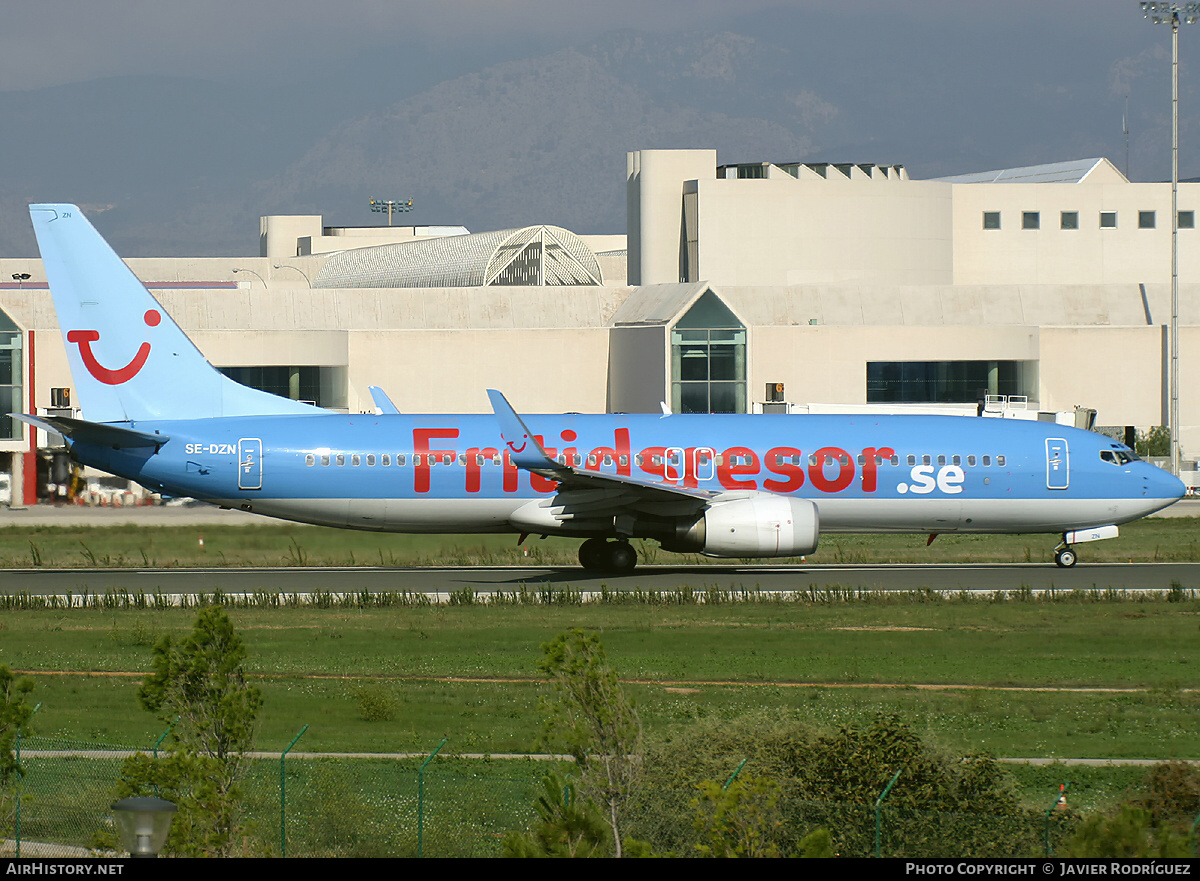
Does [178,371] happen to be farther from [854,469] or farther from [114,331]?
[854,469]

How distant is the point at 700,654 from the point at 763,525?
34.5 feet

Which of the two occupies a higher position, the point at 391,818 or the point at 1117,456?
the point at 1117,456

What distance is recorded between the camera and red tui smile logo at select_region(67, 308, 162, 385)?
39.3 meters

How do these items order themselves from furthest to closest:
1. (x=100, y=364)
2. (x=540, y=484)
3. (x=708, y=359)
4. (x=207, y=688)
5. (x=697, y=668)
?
1. (x=708, y=359)
2. (x=540, y=484)
3. (x=100, y=364)
4. (x=697, y=668)
5. (x=207, y=688)

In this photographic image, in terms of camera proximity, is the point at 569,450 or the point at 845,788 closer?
the point at 845,788

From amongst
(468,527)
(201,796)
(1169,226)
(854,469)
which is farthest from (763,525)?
(1169,226)

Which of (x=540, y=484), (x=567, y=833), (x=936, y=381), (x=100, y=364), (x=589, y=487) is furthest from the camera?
(x=936, y=381)

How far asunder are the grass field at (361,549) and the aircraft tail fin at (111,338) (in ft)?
12.5

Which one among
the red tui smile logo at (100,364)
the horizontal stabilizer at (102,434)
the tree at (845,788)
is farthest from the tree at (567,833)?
the red tui smile logo at (100,364)

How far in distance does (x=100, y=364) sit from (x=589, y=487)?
13307 mm

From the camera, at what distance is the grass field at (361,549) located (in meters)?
40.4

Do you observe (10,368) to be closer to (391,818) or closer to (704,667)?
(704,667)

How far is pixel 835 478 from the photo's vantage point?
3994 centimetres

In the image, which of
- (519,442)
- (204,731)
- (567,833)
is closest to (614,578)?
(519,442)
